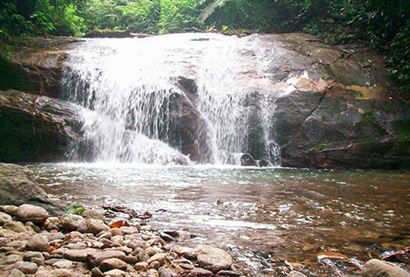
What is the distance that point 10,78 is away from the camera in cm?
1000

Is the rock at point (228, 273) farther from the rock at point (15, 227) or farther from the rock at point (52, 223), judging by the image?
the rock at point (15, 227)

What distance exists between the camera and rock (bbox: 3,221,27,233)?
3154 mm

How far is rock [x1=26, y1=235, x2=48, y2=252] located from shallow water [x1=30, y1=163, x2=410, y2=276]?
127cm

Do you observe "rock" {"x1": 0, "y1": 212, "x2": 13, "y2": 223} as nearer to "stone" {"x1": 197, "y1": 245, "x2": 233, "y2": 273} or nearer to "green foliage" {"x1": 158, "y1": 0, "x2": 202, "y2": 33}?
"stone" {"x1": 197, "y1": 245, "x2": 233, "y2": 273}

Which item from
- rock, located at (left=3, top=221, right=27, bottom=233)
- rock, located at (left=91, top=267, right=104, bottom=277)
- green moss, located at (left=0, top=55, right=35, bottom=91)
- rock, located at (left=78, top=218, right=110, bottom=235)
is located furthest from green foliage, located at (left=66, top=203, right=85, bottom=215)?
green moss, located at (left=0, top=55, right=35, bottom=91)

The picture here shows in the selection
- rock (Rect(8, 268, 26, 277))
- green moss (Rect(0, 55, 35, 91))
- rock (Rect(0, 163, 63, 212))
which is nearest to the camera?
rock (Rect(8, 268, 26, 277))

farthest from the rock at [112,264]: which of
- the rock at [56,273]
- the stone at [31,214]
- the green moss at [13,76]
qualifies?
the green moss at [13,76]

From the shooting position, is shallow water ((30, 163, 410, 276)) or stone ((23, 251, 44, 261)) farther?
shallow water ((30, 163, 410, 276))

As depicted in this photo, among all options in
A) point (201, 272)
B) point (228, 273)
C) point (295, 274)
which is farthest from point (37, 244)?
point (295, 274)

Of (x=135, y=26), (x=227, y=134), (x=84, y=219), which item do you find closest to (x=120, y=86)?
(x=227, y=134)

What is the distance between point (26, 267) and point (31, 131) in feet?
23.9

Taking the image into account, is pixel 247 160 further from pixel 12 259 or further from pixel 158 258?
pixel 12 259

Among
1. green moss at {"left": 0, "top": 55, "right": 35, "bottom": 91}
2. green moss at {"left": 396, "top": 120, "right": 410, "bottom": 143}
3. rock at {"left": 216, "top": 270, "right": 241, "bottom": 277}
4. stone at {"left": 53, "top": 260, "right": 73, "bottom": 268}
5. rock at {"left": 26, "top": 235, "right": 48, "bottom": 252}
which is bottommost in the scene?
rock at {"left": 216, "top": 270, "right": 241, "bottom": 277}

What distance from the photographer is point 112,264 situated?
2650 mm
